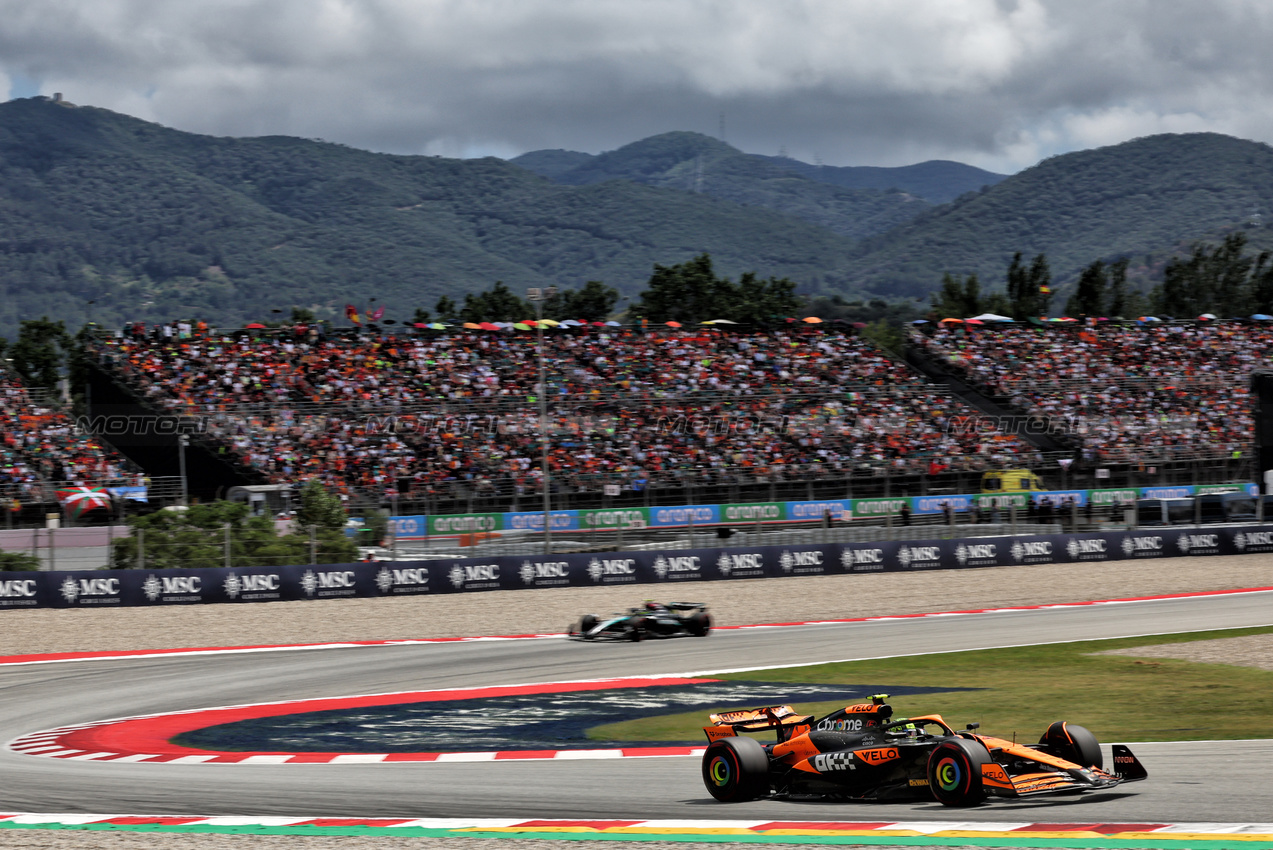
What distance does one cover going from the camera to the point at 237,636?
80.4ft

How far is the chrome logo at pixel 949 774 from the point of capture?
8.79 meters

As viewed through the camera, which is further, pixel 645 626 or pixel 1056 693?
pixel 645 626

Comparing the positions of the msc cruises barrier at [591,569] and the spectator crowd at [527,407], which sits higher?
the spectator crowd at [527,407]

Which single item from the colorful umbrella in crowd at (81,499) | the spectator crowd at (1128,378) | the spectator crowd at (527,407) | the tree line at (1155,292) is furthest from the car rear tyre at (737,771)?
the tree line at (1155,292)

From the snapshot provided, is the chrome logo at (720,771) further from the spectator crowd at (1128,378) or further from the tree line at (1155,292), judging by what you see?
the tree line at (1155,292)

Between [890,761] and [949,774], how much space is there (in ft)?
1.84

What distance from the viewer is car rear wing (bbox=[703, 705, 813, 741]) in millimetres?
10312

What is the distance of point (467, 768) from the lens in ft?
39.9

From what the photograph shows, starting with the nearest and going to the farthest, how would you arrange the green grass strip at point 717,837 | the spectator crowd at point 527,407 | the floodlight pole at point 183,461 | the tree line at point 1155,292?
the green grass strip at point 717,837 → the floodlight pole at point 183,461 → the spectator crowd at point 527,407 → the tree line at point 1155,292

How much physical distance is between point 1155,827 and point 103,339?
44550 millimetres

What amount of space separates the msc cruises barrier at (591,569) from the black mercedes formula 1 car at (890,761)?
20.2m

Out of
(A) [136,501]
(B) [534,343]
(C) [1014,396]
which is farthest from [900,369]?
(A) [136,501]

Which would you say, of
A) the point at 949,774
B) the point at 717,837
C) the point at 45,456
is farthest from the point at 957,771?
the point at 45,456

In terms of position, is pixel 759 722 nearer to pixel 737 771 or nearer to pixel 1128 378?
pixel 737 771
